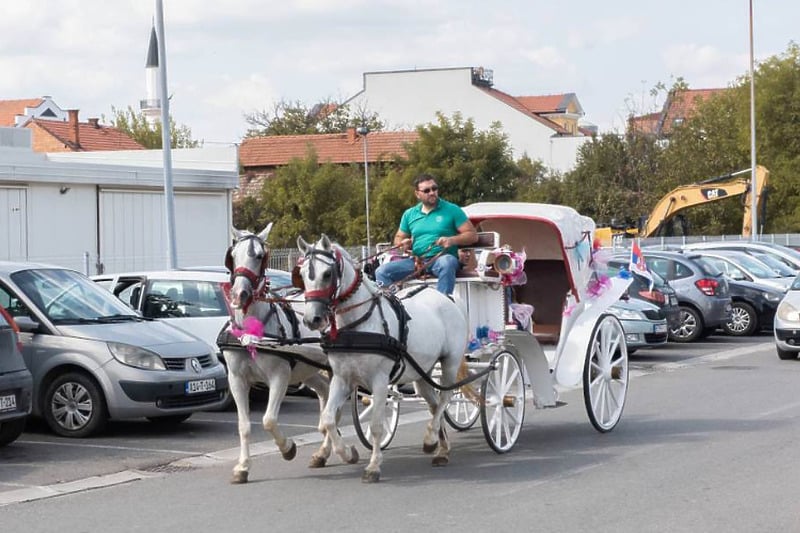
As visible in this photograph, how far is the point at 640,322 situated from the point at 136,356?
10534 mm

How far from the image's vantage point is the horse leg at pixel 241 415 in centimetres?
1064

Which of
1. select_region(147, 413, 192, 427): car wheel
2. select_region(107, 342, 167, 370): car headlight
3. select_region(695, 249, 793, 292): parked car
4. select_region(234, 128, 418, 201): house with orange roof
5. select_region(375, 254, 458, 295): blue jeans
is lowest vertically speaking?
select_region(147, 413, 192, 427): car wheel

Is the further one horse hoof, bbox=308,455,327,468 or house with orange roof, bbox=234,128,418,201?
house with orange roof, bbox=234,128,418,201

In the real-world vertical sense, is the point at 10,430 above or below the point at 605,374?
below

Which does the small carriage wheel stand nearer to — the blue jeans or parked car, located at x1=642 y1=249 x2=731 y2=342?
the blue jeans

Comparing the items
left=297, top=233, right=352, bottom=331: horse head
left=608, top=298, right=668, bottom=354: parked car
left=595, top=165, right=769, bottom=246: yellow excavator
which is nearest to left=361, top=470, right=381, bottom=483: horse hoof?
left=297, top=233, right=352, bottom=331: horse head

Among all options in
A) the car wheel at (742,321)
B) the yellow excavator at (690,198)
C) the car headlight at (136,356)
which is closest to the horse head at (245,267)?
the car headlight at (136,356)

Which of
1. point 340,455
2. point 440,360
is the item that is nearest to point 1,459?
point 340,455

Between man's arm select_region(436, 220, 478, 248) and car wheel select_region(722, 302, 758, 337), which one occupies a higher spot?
man's arm select_region(436, 220, 478, 248)

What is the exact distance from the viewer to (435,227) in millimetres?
12133

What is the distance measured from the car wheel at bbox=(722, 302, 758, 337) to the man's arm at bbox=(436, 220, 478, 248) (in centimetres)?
1560

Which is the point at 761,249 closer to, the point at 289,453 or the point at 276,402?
the point at 289,453

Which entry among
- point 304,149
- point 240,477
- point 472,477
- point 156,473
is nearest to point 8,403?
point 156,473

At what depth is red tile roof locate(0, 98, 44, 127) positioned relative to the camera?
335ft
